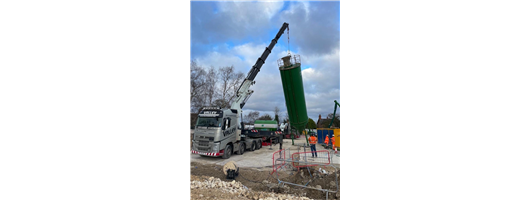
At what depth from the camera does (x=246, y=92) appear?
462 inches

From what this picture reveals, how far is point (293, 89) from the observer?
320 inches

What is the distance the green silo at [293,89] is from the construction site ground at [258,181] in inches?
84.7

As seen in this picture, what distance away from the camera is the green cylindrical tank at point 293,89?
794 centimetres

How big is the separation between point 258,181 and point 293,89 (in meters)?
3.50

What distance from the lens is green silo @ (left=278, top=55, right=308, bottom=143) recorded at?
7938mm

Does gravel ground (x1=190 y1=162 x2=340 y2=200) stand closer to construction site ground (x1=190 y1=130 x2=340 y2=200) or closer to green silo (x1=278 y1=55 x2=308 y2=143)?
construction site ground (x1=190 y1=130 x2=340 y2=200)

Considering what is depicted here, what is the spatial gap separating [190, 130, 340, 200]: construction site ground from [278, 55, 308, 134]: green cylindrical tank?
2.15 meters

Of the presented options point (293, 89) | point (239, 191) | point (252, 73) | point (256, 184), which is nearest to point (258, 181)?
point (256, 184)

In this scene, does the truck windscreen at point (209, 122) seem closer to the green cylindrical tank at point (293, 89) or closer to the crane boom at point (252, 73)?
the crane boom at point (252, 73)

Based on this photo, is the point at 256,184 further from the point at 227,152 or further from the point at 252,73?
the point at 252,73
